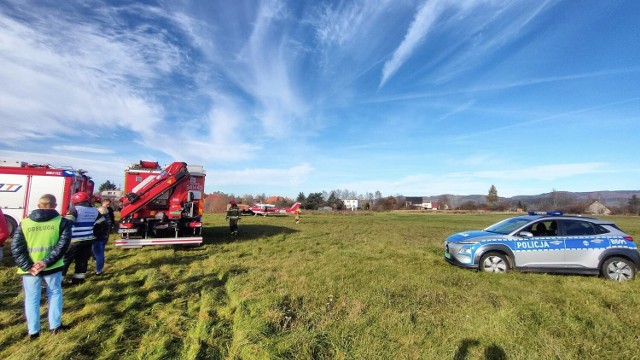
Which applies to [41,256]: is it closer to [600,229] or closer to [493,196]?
[600,229]

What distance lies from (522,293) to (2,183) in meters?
16.9

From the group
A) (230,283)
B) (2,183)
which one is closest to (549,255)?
(230,283)

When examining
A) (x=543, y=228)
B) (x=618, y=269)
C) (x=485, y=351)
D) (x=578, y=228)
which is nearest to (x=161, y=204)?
(x=485, y=351)

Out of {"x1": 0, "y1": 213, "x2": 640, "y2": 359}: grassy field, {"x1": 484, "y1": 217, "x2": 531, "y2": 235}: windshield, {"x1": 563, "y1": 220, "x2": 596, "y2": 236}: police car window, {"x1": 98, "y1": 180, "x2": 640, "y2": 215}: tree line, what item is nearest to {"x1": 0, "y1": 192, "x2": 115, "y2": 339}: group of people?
{"x1": 0, "y1": 213, "x2": 640, "y2": 359}: grassy field

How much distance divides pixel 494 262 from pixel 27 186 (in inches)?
636

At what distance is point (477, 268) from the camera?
8.34m

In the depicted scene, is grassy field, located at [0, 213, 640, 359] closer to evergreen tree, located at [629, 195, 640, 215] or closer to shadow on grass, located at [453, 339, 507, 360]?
shadow on grass, located at [453, 339, 507, 360]

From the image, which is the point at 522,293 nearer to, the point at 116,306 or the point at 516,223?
the point at 516,223

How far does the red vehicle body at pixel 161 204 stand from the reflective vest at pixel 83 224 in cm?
341

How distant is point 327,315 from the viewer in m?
5.01

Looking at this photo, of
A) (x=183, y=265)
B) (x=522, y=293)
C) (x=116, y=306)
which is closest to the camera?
(x=116, y=306)

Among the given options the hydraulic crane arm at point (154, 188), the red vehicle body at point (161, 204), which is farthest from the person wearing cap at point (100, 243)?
the hydraulic crane arm at point (154, 188)

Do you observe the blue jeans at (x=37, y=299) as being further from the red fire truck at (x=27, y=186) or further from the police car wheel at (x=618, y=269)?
the police car wheel at (x=618, y=269)

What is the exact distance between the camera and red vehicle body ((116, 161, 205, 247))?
1044 cm
